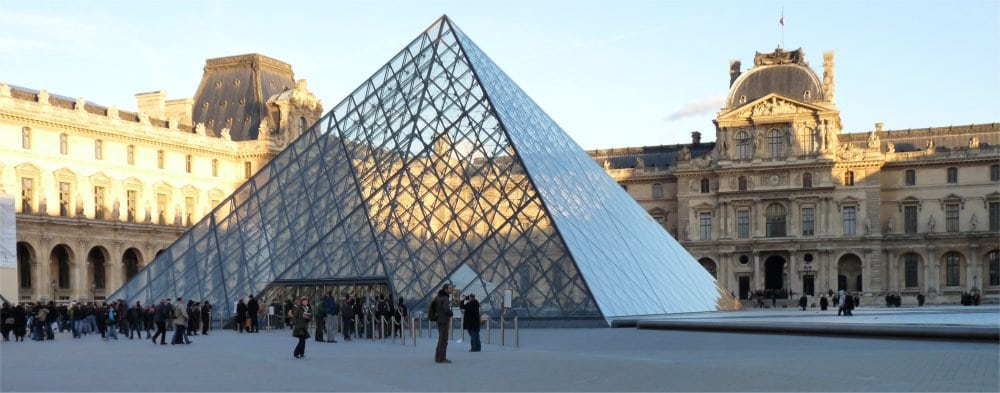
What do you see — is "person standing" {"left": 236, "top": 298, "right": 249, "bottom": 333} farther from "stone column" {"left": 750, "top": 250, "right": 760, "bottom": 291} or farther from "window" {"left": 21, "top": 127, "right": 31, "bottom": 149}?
"stone column" {"left": 750, "top": 250, "right": 760, "bottom": 291}

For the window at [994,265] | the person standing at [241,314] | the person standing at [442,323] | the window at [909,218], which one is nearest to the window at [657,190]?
the window at [909,218]

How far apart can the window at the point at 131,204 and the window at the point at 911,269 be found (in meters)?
44.6

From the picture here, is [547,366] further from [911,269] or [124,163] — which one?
[911,269]

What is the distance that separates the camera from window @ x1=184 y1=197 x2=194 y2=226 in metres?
67.1

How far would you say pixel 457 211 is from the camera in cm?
2828

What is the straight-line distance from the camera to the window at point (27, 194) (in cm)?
5575

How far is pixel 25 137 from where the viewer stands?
55.9 m

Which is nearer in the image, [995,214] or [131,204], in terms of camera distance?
[131,204]

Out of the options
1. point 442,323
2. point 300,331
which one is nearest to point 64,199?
point 300,331

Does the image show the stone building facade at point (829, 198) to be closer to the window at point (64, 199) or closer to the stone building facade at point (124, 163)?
the stone building facade at point (124, 163)

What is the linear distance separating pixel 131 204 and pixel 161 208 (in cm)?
232

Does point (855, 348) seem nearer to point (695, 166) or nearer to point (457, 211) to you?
point (457, 211)

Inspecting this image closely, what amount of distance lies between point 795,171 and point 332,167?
52268 mm

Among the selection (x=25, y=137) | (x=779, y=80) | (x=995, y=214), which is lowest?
(x=995, y=214)
